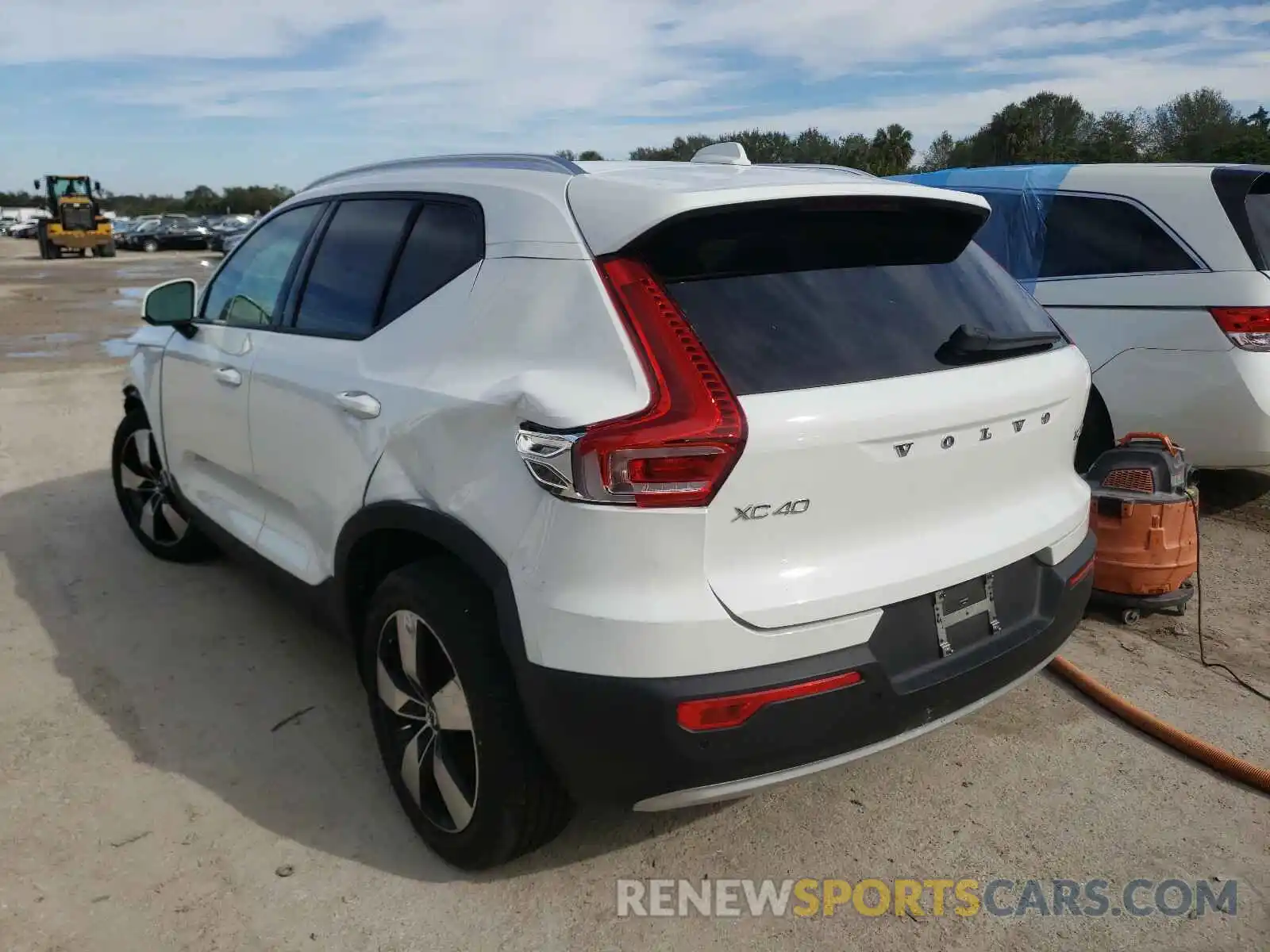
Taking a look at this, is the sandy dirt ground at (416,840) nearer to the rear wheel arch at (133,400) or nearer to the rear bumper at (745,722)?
the rear bumper at (745,722)

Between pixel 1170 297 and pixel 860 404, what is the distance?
365 centimetres

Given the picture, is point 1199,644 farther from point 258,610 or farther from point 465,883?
point 258,610

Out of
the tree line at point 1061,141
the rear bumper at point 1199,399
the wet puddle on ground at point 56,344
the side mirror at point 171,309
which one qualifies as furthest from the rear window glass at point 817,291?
the tree line at point 1061,141

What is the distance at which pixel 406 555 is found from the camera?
283 centimetres

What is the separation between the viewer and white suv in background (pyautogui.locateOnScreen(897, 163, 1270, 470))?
479cm

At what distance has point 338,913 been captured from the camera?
8.14 ft

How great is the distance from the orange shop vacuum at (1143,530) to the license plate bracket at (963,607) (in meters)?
1.84

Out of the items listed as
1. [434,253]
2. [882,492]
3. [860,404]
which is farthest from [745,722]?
[434,253]

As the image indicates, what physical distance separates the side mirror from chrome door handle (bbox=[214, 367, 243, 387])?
1.55ft

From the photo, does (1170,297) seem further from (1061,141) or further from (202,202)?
(202,202)

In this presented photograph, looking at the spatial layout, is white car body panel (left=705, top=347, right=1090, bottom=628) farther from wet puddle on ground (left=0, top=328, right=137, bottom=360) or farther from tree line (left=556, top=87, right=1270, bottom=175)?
tree line (left=556, top=87, right=1270, bottom=175)

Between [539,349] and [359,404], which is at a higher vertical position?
[539,349]

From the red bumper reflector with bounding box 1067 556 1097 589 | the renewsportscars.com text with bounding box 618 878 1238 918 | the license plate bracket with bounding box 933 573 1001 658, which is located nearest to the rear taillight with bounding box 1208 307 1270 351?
the red bumper reflector with bounding box 1067 556 1097 589

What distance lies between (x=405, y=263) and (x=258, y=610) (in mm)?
2075
